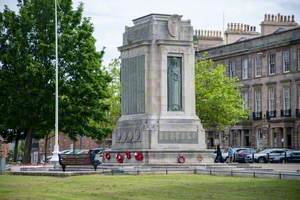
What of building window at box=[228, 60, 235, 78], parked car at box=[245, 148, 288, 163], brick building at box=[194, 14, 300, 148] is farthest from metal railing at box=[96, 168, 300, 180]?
building window at box=[228, 60, 235, 78]

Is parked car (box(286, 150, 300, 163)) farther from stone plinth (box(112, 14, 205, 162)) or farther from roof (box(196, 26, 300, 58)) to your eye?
stone plinth (box(112, 14, 205, 162))

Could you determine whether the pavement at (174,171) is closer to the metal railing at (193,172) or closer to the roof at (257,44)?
the metal railing at (193,172)

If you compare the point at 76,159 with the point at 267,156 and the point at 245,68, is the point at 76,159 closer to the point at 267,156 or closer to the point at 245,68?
the point at 267,156

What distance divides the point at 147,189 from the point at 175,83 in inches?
715

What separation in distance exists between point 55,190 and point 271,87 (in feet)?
226

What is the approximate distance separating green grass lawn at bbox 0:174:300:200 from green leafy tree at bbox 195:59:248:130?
43.9 metres

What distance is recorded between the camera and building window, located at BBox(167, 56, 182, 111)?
4394 cm

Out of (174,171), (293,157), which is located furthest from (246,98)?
(174,171)

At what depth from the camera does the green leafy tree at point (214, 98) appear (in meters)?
76.4

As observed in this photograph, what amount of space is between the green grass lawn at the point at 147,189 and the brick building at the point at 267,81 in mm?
58239

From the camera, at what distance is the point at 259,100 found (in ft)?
314

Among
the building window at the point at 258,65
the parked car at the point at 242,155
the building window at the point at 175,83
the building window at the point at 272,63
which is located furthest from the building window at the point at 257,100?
the building window at the point at 175,83

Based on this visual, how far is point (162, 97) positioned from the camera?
4344 cm

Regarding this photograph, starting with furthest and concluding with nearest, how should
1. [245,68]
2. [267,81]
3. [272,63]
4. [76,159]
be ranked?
1. [245,68]
2. [267,81]
3. [272,63]
4. [76,159]
